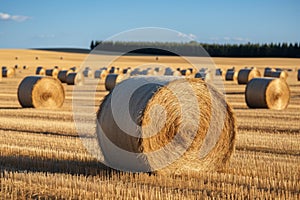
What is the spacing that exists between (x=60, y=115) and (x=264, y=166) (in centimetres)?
921

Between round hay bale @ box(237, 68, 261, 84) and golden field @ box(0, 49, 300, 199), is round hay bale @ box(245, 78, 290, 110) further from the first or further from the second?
round hay bale @ box(237, 68, 261, 84)

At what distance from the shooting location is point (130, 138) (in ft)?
26.6

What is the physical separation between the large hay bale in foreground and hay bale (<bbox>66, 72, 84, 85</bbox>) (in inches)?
992

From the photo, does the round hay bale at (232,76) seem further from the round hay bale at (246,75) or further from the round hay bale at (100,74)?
the round hay bale at (100,74)

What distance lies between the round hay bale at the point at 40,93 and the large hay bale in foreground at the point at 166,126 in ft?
36.5

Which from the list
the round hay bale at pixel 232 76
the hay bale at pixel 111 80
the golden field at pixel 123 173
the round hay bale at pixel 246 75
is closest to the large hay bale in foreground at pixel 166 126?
the golden field at pixel 123 173

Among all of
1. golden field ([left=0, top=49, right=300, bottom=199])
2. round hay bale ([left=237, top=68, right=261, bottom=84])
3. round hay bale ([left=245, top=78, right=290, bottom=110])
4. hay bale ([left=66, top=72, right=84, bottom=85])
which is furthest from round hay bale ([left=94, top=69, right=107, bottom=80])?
golden field ([left=0, top=49, right=300, bottom=199])

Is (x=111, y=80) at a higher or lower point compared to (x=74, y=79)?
higher

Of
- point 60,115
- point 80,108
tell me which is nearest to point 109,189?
point 60,115

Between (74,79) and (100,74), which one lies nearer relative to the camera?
(74,79)

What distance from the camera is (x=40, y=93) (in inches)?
776

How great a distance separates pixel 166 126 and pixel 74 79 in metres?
26.0

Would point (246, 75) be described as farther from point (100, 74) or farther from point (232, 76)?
point (100, 74)

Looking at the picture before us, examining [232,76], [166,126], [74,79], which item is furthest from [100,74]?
[166,126]
